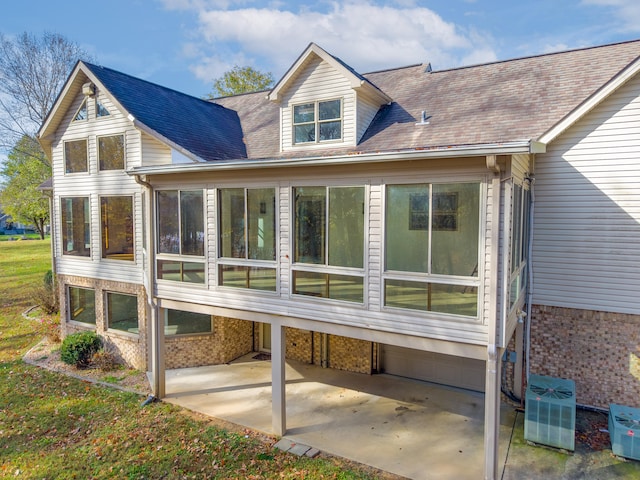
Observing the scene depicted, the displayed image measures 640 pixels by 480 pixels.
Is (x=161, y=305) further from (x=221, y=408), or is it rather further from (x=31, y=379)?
(x=31, y=379)

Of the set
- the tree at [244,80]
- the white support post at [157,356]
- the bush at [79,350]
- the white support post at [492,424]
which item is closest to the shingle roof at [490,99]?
the white support post at [492,424]

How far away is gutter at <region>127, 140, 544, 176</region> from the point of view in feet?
16.7

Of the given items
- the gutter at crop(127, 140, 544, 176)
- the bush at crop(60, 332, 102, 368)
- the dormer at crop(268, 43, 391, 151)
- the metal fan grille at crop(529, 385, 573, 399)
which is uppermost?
the dormer at crop(268, 43, 391, 151)

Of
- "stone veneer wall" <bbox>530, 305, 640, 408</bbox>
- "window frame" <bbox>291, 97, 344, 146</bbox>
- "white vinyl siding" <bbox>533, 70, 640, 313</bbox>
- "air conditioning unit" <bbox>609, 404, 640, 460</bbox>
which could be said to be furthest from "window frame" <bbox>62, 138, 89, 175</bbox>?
"air conditioning unit" <bbox>609, 404, 640, 460</bbox>

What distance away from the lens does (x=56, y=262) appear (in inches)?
500

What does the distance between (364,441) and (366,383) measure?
2638 mm

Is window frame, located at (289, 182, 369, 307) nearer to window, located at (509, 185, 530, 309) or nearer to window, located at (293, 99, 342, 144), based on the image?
window, located at (509, 185, 530, 309)

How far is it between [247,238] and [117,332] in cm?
618

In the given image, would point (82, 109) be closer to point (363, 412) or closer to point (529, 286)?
point (363, 412)

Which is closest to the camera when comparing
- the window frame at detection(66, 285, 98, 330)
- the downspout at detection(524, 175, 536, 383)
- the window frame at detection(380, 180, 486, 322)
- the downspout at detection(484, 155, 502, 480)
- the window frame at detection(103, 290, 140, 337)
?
the downspout at detection(484, 155, 502, 480)

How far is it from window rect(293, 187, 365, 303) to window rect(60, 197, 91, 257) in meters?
7.65

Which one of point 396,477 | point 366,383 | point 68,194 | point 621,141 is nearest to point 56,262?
point 68,194

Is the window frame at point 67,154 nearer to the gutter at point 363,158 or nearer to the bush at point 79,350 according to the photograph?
the gutter at point 363,158

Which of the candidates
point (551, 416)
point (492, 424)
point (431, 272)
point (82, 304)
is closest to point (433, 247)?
point (431, 272)
